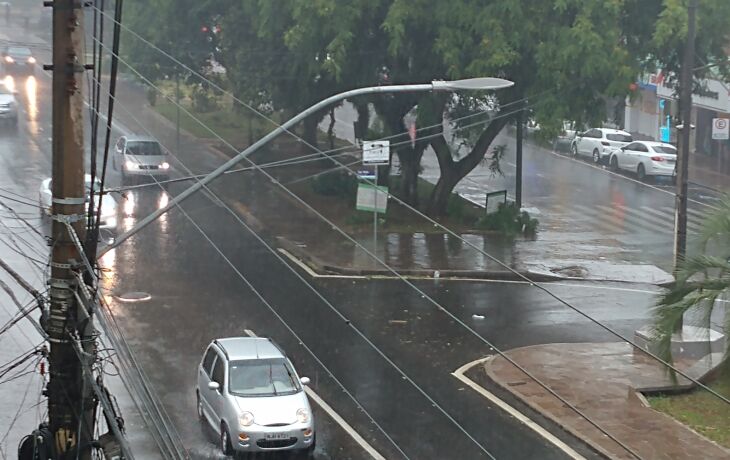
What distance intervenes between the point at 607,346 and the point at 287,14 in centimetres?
1579

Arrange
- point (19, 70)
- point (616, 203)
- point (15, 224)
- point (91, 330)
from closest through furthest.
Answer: point (91, 330)
point (15, 224)
point (616, 203)
point (19, 70)

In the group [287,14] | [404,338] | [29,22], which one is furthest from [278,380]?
[29,22]

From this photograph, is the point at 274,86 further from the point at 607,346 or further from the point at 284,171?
the point at 607,346

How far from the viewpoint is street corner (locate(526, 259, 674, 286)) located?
30.1 metres

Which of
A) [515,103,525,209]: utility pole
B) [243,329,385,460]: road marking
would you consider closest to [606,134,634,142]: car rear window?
[515,103,525,209]: utility pole

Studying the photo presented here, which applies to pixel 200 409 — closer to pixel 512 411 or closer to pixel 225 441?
pixel 225 441

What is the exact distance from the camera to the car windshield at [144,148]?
41.8m

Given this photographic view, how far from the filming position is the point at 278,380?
1819cm

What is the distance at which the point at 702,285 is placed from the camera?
661 inches

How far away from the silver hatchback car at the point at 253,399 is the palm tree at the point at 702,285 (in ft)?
16.7

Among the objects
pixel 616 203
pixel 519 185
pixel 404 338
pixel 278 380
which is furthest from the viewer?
pixel 616 203

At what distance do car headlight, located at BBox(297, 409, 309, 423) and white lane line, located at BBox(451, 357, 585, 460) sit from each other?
150 inches

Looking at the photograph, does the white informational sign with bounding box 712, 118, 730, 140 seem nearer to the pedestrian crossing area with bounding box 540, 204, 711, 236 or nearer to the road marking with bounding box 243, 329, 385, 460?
the pedestrian crossing area with bounding box 540, 204, 711, 236

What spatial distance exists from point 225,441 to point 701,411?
7868 millimetres
